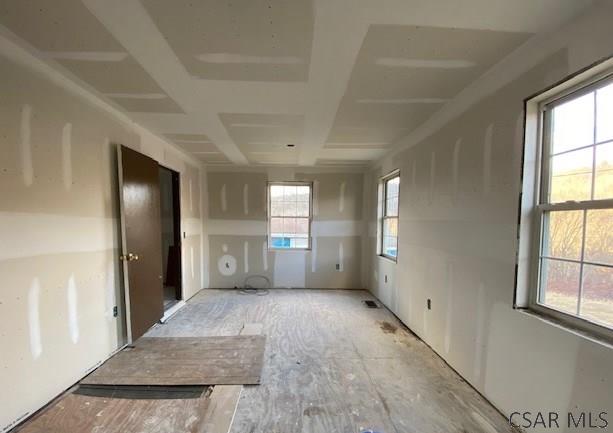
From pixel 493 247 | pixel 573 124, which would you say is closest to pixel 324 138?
pixel 493 247

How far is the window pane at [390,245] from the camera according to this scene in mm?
4125

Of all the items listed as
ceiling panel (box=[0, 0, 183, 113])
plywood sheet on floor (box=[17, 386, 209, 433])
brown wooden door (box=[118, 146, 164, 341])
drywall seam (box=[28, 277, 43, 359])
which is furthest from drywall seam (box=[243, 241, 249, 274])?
drywall seam (box=[28, 277, 43, 359])

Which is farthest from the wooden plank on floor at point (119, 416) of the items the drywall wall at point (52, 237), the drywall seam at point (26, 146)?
the drywall seam at point (26, 146)

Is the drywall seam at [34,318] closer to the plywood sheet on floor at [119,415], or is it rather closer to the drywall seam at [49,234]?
the drywall seam at [49,234]

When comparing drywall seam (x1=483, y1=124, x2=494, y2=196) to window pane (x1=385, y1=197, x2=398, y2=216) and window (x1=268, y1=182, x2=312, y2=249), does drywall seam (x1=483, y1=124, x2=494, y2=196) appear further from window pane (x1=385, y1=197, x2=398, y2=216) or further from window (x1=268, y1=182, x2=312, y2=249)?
window (x1=268, y1=182, x2=312, y2=249)

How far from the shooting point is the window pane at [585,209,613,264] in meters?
1.28

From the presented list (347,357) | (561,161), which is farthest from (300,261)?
(561,161)

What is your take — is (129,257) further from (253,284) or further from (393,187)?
(393,187)

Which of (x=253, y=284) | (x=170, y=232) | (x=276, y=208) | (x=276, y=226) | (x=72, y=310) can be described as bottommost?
(x=253, y=284)

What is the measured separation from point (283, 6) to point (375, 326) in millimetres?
3348

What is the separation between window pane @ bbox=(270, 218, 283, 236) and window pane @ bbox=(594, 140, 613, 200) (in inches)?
174

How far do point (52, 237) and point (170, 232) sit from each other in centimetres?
333

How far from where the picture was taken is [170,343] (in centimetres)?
281

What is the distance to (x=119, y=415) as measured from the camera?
180 centimetres
